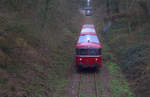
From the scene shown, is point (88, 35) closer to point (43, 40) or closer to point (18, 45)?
point (43, 40)

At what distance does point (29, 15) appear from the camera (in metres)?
19.6

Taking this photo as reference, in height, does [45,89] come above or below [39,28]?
below

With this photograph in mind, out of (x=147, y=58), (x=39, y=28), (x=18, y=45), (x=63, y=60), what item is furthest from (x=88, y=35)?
(x=18, y=45)

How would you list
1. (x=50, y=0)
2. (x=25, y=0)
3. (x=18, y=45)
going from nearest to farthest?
1. (x=18, y=45)
2. (x=25, y=0)
3. (x=50, y=0)

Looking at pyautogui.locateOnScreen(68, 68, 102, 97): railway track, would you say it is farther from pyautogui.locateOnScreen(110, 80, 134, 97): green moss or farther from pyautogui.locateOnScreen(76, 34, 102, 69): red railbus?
pyautogui.locateOnScreen(110, 80, 134, 97): green moss

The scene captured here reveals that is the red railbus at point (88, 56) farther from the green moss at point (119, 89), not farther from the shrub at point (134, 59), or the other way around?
the shrub at point (134, 59)

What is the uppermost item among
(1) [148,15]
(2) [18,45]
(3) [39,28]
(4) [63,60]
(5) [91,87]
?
(1) [148,15]

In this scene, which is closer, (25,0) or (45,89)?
(45,89)

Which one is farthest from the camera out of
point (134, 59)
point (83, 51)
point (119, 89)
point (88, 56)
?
point (134, 59)

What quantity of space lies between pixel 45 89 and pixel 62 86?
5.85 ft

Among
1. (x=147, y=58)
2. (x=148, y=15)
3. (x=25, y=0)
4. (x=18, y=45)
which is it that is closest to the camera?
(x=18, y=45)

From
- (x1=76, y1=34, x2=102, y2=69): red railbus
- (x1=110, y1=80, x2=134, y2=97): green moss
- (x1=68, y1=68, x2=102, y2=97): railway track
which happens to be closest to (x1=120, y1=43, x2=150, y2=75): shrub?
(x1=110, y1=80, x2=134, y2=97): green moss

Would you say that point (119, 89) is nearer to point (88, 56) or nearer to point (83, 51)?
point (88, 56)

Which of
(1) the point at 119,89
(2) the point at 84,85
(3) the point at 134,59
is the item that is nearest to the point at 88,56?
(2) the point at 84,85
